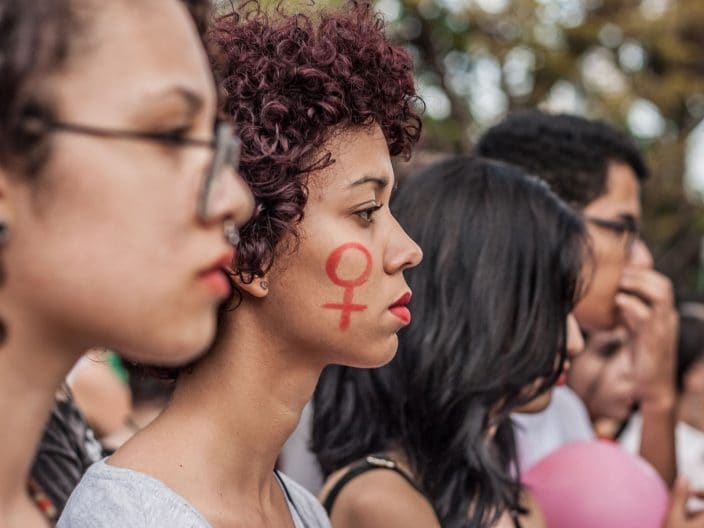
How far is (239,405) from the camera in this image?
1667 millimetres

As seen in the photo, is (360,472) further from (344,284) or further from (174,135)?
(174,135)

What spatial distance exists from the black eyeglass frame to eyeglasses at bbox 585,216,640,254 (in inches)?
95.5

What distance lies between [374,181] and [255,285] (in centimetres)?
28

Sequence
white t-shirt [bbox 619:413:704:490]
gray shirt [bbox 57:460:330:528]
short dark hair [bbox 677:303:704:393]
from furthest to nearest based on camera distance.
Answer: short dark hair [bbox 677:303:704:393]
white t-shirt [bbox 619:413:704:490]
gray shirt [bbox 57:460:330:528]

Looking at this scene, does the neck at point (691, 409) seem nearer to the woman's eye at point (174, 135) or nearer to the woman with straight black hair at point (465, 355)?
the woman with straight black hair at point (465, 355)

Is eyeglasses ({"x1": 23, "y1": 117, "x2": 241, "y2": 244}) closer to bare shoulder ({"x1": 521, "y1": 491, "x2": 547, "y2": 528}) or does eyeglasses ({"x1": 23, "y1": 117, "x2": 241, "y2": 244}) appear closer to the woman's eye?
the woman's eye

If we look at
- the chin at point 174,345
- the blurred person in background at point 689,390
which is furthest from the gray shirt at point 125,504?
the blurred person in background at point 689,390

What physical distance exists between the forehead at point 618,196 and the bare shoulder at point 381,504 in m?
1.58

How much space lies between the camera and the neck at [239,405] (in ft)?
5.32

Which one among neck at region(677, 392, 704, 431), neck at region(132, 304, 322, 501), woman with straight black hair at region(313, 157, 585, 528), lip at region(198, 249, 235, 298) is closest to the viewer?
lip at region(198, 249, 235, 298)

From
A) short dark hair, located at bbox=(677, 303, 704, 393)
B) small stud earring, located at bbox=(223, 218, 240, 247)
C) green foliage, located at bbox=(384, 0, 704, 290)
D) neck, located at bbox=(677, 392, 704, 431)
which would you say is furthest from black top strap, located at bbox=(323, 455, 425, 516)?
green foliage, located at bbox=(384, 0, 704, 290)

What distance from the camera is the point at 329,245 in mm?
1676

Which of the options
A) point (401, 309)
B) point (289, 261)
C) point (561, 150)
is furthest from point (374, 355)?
point (561, 150)

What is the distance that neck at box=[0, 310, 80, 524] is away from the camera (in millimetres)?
1027
